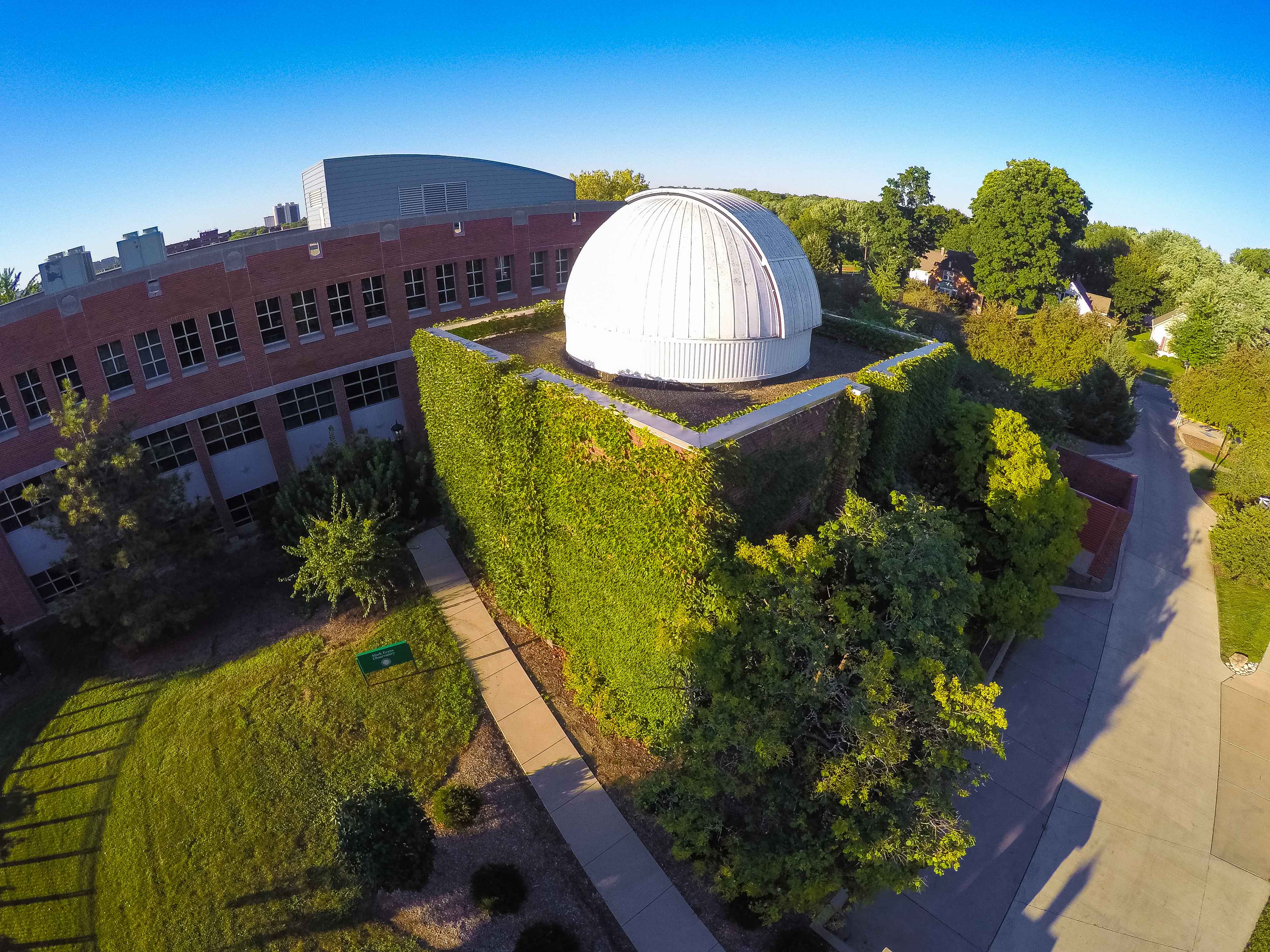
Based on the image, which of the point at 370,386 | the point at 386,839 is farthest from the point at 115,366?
the point at 386,839

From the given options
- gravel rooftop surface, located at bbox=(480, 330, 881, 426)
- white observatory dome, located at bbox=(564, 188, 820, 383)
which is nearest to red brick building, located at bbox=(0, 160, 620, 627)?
gravel rooftop surface, located at bbox=(480, 330, 881, 426)

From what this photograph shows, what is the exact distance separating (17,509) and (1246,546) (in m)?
44.4

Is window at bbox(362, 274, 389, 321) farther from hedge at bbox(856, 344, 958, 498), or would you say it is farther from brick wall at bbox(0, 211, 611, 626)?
hedge at bbox(856, 344, 958, 498)

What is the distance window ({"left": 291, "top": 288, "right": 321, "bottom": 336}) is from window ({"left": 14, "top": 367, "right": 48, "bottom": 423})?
7927mm

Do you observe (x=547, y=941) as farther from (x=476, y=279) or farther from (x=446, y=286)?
(x=476, y=279)

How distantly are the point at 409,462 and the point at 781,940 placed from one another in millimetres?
18738

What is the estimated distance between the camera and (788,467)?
14.5m

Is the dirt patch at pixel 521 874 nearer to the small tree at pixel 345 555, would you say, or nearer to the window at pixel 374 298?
the small tree at pixel 345 555

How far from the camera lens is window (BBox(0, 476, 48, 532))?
1841cm

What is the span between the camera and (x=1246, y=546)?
23.9 metres

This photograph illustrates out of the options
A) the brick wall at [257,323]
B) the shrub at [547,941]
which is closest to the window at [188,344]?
the brick wall at [257,323]

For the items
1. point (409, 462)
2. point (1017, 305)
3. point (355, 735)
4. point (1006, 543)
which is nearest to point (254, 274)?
point (409, 462)

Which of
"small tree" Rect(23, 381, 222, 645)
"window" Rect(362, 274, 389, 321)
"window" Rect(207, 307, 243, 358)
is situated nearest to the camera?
"small tree" Rect(23, 381, 222, 645)

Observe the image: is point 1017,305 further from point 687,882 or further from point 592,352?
point 687,882
